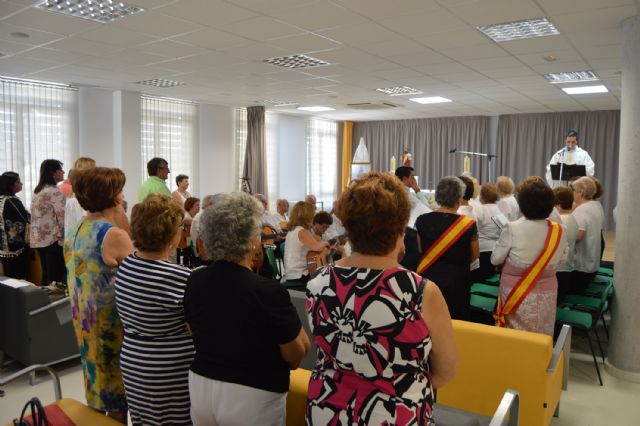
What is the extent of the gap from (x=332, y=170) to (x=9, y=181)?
10.4 meters

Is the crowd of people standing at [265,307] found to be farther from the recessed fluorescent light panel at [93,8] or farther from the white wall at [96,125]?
the white wall at [96,125]

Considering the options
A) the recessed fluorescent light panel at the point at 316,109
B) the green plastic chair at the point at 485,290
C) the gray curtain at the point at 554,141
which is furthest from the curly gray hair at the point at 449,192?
the gray curtain at the point at 554,141

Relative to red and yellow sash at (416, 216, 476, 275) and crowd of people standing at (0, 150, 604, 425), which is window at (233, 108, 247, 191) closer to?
red and yellow sash at (416, 216, 476, 275)

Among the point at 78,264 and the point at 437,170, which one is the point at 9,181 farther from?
the point at 437,170

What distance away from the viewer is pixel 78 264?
237 centimetres

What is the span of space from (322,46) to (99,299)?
399 centimetres

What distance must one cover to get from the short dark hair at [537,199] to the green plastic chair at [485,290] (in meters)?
1.27

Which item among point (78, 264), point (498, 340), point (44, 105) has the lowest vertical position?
point (498, 340)

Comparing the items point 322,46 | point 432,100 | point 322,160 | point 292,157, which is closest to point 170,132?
point 292,157

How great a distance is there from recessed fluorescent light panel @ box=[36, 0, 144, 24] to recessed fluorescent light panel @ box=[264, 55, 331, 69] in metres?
2.08

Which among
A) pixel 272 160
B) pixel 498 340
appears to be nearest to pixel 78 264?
pixel 498 340

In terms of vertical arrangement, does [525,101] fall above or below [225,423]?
above

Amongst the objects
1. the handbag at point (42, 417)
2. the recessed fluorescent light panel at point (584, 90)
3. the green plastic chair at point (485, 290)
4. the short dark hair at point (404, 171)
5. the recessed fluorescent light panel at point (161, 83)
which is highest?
the recessed fluorescent light panel at point (584, 90)

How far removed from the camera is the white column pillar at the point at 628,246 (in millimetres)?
3809
